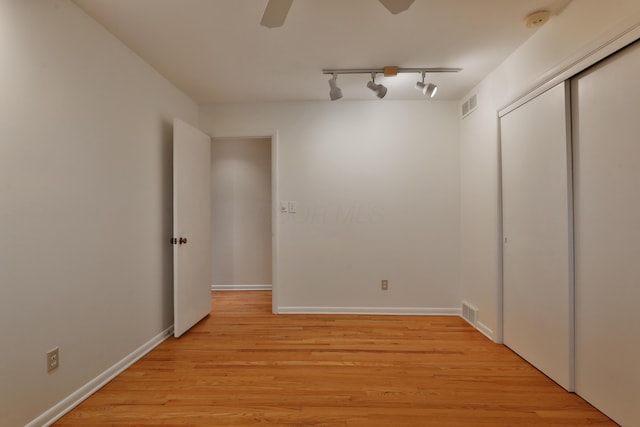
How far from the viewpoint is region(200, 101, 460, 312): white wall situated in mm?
3490

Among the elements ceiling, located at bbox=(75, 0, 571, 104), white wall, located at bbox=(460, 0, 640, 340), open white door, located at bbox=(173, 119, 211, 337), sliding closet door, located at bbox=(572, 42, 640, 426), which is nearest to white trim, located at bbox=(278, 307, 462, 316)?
white wall, located at bbox=(460, 0, 640, 340)

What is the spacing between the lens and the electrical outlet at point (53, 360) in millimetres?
1681

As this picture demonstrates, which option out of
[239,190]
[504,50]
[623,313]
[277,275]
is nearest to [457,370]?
[623,313]

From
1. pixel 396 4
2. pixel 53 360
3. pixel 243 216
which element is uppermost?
pixel 396 4

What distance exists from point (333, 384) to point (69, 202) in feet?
6.51

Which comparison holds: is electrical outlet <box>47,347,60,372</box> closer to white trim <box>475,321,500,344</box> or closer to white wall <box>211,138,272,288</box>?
white wall <box>211,138,272,288</box>

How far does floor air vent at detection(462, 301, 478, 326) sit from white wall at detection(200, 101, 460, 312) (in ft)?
0.41

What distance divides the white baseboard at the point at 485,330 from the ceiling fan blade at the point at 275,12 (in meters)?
2.94

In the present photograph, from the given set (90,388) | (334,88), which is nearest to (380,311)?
(334,88)

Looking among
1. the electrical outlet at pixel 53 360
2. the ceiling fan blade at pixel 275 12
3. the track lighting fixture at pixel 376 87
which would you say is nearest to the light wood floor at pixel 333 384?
the electrical outlet at pixel 53 360

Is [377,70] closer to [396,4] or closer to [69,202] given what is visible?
[396,4]

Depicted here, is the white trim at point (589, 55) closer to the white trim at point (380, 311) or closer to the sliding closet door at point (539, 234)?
the sliding closet door at point (539, 234)

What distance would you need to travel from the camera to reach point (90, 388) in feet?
6.42

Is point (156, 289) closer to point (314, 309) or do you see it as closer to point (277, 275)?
point (277, 275)
